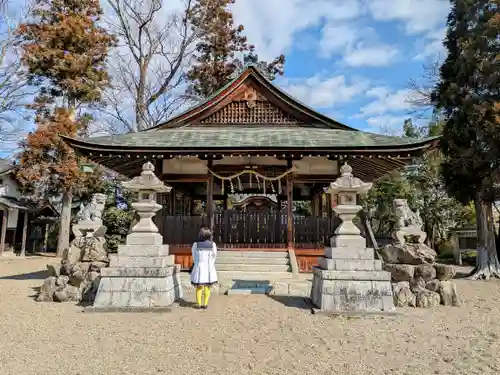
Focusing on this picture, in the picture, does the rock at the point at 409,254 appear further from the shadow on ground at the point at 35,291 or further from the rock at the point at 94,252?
the shadow on ground at the point at 35,291

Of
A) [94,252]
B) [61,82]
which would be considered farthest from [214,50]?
[94,252]

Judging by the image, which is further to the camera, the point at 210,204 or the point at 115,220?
the point at 115,220

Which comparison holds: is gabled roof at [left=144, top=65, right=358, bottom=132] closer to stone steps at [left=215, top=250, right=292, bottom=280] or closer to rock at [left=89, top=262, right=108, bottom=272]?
stone steps at [left=215, top=250, right=292, bottom=280]

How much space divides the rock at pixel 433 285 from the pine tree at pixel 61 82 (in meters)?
19.9

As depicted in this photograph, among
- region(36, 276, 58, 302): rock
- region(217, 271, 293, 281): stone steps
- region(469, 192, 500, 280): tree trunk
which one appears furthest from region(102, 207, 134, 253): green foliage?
region(469, 192, 500, 280): tree trunk

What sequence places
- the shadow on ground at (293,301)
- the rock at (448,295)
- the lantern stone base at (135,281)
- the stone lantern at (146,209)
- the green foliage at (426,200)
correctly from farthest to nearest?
the green foliage at (426,200)
the rock at (448,295)
the shadow on ground at (293,301)
the stone lantern at (146,209)
the lantern stone base at (135,281)

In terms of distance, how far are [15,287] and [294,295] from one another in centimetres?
748

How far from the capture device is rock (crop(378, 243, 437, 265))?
7.88 m

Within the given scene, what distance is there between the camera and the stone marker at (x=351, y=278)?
21.1ft

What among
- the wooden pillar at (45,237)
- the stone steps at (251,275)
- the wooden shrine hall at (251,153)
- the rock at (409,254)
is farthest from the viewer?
the wooden pillar at (45,237)

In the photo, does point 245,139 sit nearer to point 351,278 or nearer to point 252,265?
point 252,265

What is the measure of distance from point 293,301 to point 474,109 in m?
11.1

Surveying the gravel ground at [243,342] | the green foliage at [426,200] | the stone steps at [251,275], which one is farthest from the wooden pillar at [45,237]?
the green foliage at [426,200]

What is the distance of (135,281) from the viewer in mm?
6715
